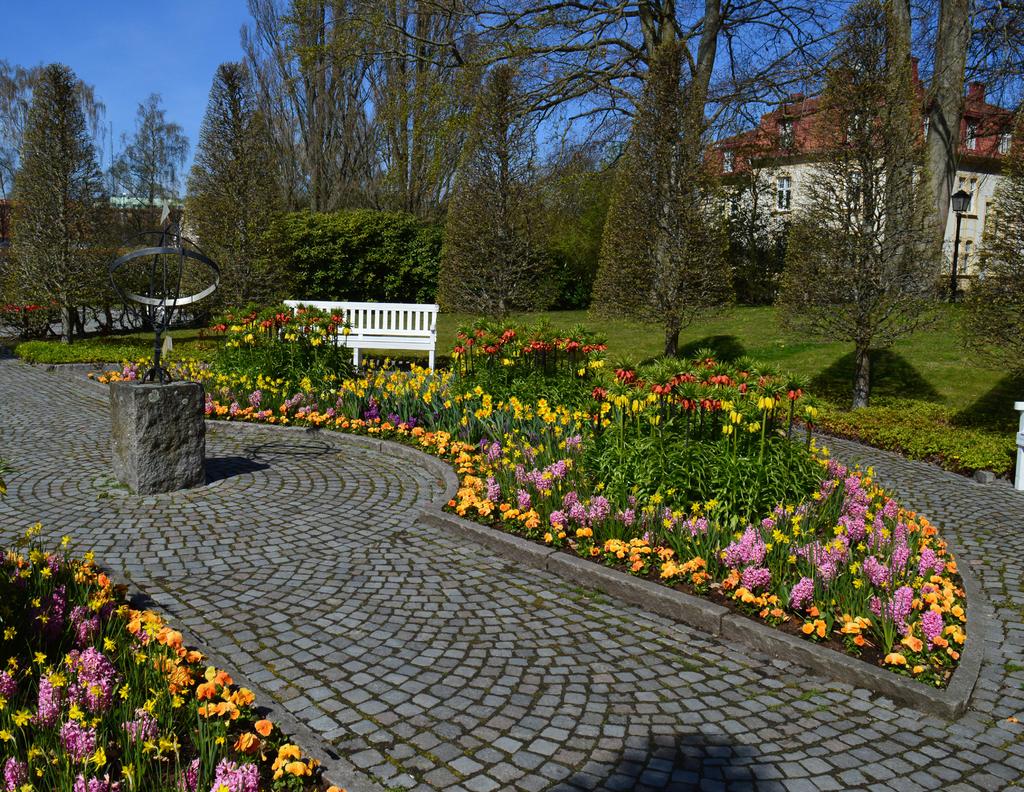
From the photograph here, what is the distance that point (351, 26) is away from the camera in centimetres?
1697

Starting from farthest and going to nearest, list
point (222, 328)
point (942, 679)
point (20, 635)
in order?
point (222, 328), point (942, 679), point (20, 635)

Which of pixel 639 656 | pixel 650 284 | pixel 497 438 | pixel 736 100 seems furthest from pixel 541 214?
pixel 639 656

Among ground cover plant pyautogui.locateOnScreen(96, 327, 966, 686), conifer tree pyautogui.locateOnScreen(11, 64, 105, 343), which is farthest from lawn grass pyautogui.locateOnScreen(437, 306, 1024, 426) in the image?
conifer tree pyautogui.locateOnScreen(11, 64, 105, 343)

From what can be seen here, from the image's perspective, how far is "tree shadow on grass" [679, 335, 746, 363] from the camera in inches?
602

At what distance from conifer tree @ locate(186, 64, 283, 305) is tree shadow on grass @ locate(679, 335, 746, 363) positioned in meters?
9.44

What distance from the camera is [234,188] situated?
665 inches

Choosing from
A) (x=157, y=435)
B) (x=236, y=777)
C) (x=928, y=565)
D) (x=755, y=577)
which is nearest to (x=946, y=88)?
(x=928, y=565)

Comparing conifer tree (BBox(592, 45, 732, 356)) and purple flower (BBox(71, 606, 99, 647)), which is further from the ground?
conifer tree (BBox(592, 45, 732, 356))

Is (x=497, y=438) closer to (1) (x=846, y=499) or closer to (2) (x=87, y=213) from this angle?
(1) (x=846, y=499)

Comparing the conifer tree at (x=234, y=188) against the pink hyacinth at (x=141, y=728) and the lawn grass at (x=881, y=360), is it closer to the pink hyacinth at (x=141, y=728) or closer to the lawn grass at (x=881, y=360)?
the lawn grass at (x=881, y=360)

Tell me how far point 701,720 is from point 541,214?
1251 cm

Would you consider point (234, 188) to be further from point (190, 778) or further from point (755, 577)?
point (190, 778)

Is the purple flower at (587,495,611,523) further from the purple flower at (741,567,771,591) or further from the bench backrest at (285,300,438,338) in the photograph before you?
the bench backrest at (285,300,438,338)

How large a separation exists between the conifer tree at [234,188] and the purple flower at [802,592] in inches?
601
